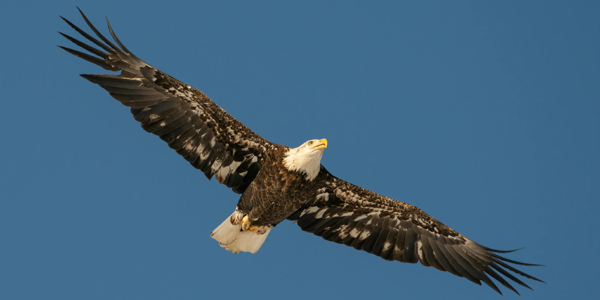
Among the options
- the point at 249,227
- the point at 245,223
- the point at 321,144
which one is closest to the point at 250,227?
the point at 249,227

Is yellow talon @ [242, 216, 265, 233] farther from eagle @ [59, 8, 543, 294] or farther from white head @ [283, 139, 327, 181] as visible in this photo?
white head @ [283, 139, 327, 181]

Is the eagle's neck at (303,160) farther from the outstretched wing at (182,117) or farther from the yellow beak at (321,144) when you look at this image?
the outstretched wing at (182,117)

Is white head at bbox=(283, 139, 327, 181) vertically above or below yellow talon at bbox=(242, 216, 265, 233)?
above

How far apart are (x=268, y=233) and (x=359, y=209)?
1.82m

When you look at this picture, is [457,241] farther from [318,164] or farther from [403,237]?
[318,164]

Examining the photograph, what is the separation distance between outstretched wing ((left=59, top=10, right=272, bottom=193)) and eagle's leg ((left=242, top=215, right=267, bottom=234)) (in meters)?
0.55

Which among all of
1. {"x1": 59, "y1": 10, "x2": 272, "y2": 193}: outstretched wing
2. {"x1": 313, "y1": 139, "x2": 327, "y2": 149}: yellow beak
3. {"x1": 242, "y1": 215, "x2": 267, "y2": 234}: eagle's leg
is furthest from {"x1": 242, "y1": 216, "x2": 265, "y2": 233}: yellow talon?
{"x1": 313, "y1": 139, "x2": 327, "y2": 149}: yellow beak

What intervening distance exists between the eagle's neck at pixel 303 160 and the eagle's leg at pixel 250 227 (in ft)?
5.11

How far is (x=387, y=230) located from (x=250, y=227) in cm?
269

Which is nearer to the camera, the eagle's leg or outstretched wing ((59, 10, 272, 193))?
outstretched wing ((59, 10, 272, 193))

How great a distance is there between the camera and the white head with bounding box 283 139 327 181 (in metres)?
12.4

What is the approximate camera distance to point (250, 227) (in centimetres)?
1373

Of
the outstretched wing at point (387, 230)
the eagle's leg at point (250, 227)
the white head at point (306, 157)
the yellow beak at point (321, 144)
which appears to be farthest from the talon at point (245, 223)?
the yellow beak at point (321, 144)

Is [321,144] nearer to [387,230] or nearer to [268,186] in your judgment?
[268,186]
